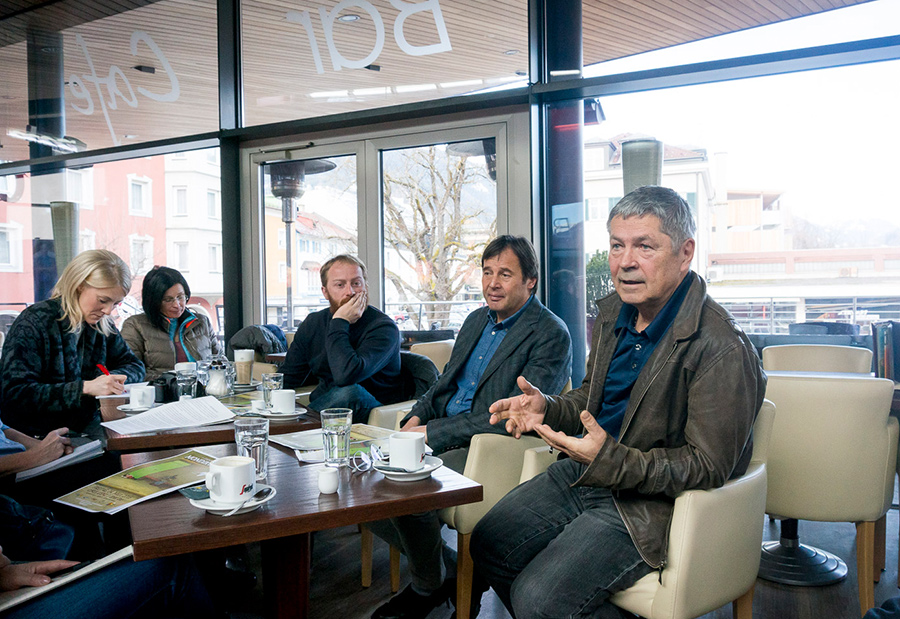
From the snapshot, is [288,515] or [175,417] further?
[175,417]

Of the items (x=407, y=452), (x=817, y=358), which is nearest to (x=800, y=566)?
(x=817, y=358)

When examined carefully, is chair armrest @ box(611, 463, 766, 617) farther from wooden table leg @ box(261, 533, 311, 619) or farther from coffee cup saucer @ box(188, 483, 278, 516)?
coffee cup saucer @ box(188, 483, 278, 516)

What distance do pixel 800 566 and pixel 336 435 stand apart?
231cm

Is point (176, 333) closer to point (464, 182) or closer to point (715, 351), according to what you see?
point (464, 182)

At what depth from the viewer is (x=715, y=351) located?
1736 mm

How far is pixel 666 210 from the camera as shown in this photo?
6.21 feet

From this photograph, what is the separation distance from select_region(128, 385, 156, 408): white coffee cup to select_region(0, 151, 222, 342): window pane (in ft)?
8.89

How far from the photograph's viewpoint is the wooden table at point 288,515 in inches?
53.3

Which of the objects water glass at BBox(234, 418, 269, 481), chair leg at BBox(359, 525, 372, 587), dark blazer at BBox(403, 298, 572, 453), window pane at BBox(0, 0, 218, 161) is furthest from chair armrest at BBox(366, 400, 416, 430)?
window pane at BBox(0, 0, 218, 161)

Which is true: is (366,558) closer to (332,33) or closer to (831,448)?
(831,448)

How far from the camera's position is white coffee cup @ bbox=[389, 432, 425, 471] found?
172 cm

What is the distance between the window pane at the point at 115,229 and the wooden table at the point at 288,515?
386 cm

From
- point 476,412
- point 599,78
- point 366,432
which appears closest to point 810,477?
point 476,412

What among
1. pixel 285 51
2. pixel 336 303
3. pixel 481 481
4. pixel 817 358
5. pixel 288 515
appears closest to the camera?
pixel 288 515
